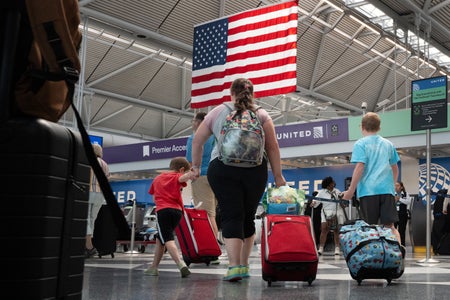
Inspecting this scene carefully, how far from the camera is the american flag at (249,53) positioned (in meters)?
9.60

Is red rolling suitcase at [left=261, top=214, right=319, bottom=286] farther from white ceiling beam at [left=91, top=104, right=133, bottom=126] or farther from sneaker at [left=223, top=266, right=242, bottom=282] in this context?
white ceiling beam at [left=91, top=104, right=133, bottom=126]

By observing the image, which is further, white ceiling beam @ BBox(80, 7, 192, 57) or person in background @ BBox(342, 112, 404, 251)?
white ceiling beam @ BBox(80, 7, 192, 57)

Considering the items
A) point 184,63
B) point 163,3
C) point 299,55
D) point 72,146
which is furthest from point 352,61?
point 72,146

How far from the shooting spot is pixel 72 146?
1.51 meters

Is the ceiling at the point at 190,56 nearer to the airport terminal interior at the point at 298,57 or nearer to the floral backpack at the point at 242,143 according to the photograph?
the airport terminal interior at the point at 298,57

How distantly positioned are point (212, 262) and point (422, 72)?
67.1 ft

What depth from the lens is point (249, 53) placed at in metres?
10.1

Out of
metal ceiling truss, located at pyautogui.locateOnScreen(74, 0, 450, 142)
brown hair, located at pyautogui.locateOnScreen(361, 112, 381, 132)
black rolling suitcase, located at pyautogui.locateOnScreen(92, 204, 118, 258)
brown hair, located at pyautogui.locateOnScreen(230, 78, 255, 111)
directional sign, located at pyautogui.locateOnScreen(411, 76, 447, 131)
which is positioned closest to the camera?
brown hair, located at pyautogui.locateOnScreen(230, 78, 255, 111)

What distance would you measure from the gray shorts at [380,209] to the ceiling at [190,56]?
10.9 meters

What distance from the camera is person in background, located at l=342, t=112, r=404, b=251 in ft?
15.3

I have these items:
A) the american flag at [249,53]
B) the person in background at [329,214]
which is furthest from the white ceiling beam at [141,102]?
the person in background at [329,214]

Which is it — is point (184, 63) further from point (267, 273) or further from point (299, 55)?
point (267, 273)

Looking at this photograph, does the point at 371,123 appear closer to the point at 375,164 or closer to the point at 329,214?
the point at 375,164

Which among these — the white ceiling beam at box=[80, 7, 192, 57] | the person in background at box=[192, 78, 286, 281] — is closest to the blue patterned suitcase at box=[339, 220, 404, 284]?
the person in background at box=[192, 78, 286, 281]
